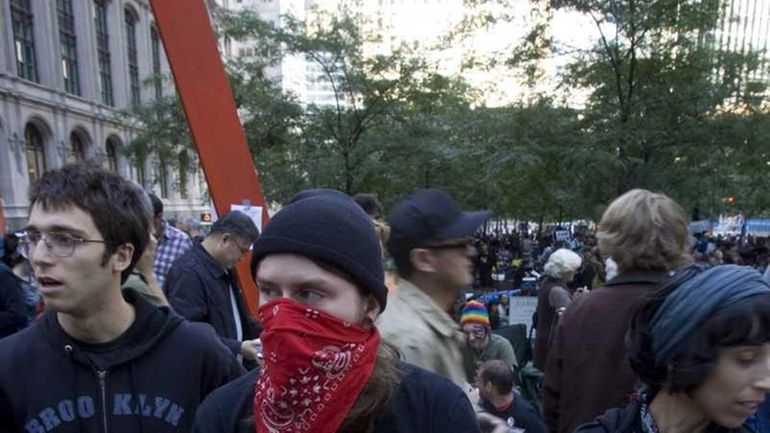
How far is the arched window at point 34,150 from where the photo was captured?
30781mm

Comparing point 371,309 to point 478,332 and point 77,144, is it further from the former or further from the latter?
point 77,144

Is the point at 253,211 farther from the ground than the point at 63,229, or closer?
closer

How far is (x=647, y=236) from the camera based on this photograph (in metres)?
2.23

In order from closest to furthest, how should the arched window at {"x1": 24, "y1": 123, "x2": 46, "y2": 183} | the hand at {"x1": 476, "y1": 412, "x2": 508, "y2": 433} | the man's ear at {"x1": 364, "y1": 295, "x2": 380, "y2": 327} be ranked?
the man's ear at {"x1": 364, "y1": 295, "x2": 380, "y2": 327}, the hand at {"x1": 476, "y1": 412, "x2": 508, "y2": 433}, the arched window at {"x1": 24, "y1": 123, "x2": 46, "y2": 183}

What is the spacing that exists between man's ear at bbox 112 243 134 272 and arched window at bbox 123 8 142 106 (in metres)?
44.5

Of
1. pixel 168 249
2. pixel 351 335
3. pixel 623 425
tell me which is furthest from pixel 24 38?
pixel 623 425

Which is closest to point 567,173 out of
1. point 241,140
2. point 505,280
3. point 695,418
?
point 241,140

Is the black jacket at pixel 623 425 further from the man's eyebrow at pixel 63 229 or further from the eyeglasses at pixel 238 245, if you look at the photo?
the eyeglasses at pixel 238 245

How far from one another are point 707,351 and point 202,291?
3043 mm

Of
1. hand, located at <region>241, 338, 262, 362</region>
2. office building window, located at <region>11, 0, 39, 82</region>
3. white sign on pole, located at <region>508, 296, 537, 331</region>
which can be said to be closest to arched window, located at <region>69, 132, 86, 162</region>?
office building window, located at <region>11, 0, 39, 82</region>

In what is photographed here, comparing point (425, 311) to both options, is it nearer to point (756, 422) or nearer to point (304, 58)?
point (756, 422)

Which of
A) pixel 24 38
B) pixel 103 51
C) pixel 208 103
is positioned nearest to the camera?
pixel 208 103

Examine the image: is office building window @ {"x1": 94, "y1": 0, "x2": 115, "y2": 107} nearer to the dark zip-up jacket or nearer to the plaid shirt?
the plaid shirt

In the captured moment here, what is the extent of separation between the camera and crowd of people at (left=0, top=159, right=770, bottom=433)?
1237 millimetres
